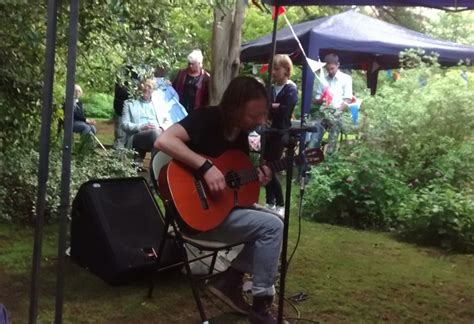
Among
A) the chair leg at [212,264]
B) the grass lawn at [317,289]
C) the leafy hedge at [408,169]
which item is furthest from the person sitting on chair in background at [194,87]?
the chair leg at [212,264]

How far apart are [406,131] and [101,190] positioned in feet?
11.9

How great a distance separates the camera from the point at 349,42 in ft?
28.7

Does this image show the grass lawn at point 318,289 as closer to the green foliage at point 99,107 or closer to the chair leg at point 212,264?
the chair leg at point 212,264

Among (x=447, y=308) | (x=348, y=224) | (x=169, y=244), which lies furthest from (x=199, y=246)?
(x=348, y=224)

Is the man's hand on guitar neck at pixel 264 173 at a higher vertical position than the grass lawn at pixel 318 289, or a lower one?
higher

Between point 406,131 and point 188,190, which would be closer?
point 188,190

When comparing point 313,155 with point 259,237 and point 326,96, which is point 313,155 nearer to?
point 259,237

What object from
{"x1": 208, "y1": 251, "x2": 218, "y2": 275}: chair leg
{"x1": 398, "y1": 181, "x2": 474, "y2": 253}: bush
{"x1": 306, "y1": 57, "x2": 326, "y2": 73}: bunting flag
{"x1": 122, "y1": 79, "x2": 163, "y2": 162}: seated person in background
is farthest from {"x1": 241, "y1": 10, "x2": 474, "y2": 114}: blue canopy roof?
{"x1": 208, "y1": 251, "x2": 218, "y2": 275}: chair leg

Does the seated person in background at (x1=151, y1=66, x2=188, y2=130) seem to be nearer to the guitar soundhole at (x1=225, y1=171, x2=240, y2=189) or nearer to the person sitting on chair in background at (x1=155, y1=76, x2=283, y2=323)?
the person sitting on chair in background at (x1=155, y1=76, x2=283, y2=323)

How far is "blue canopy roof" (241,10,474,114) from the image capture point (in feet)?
27.9

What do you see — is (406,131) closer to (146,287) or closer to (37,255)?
(146,287)

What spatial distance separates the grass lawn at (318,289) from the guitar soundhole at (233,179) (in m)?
0.77

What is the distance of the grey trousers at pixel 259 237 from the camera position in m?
3.11

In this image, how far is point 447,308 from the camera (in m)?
3.74
